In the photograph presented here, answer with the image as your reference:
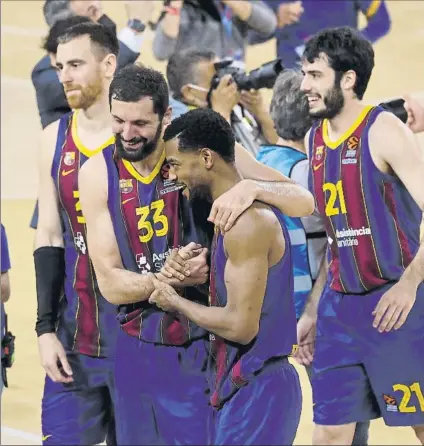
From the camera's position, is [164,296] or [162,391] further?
[162,391]

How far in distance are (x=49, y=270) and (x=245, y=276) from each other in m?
1.06

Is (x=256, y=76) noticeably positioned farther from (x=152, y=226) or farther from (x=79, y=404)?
(x=79, y=404)

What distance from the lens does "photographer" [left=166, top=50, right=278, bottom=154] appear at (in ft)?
16.9

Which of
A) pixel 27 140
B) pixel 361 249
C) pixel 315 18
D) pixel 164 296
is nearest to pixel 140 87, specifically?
pixel 164 296

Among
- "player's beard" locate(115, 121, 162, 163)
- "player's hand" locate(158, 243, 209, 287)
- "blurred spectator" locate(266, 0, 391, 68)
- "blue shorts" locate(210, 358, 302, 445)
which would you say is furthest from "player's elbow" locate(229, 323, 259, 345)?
"blurred spectator" locate(266, 0, 391, 68)

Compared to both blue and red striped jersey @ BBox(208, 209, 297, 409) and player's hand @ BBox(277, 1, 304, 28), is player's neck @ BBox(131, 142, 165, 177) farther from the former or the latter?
player's hand @ BBox(277, 1, 304, 28)

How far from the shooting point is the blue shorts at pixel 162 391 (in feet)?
13.4

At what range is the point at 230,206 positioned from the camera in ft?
11.6

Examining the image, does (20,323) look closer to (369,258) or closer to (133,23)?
(133,23)

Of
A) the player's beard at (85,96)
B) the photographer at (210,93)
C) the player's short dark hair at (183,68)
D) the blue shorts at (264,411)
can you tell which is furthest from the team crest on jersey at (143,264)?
the player's short dark hair at (183,68)

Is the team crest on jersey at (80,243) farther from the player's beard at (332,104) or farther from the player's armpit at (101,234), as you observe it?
A: the player's beard at (332,104)

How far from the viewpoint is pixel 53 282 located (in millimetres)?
4426

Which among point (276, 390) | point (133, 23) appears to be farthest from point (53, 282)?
point (133, 23)

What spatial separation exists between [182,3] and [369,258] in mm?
2636
